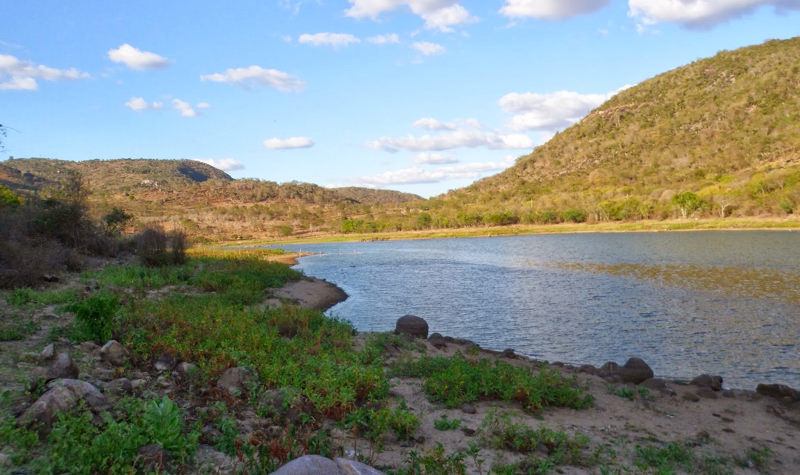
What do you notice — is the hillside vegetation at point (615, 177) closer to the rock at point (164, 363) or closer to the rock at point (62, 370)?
the rock at point (164, 363)

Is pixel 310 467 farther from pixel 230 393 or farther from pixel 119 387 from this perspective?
pixel 119 387

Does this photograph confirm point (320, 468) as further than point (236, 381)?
No

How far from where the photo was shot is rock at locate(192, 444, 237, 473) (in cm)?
469

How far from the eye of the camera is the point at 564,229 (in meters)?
81.9

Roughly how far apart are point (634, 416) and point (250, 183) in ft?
479

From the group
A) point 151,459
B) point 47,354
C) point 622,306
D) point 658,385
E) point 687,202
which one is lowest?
point 622,306

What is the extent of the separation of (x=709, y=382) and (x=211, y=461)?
10196 mm

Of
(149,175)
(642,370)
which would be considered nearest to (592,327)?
(642,370)

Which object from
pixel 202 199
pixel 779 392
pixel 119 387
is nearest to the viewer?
pixel 119 387

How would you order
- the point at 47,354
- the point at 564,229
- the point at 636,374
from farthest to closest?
the point at 564,229 → the point at 636,374 → the point at 47,354

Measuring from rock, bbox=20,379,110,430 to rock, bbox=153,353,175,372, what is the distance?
6.19ft

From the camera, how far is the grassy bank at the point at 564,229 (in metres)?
62.5

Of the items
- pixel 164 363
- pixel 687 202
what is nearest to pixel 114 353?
pixel 164 363

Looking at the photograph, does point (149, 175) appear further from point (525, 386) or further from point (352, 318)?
point (525, 386)
